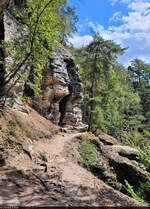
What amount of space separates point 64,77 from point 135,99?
13.3 m

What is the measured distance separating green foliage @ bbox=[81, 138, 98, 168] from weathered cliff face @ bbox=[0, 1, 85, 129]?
22.1 ft

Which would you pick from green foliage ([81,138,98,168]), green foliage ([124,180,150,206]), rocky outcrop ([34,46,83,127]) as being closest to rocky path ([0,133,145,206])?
green foliage ([124,180,150,206])

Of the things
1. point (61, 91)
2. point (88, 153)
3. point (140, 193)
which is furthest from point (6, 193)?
point (61, 91)

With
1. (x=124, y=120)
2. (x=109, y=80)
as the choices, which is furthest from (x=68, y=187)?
(x=124, y=120)

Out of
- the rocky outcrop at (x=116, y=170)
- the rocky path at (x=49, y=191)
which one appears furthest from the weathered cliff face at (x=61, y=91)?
the rocky path at (x=49, y=191)

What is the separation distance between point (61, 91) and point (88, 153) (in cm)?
918

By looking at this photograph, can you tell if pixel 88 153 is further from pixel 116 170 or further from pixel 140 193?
pixel 140 193

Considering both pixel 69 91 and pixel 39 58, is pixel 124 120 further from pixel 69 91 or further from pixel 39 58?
pixel 39 58

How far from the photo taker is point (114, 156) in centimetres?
1038

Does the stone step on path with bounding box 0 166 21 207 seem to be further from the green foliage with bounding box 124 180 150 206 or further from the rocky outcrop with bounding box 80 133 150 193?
the rocky outcrop with bounding box 80 133 150 193

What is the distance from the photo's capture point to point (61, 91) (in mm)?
16578

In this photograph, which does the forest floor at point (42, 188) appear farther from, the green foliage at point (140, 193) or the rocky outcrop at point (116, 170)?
the rocky outcrop at point (116, 170)

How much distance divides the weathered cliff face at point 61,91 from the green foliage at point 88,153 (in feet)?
22.1

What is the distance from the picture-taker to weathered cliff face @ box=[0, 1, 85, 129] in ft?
51.9
